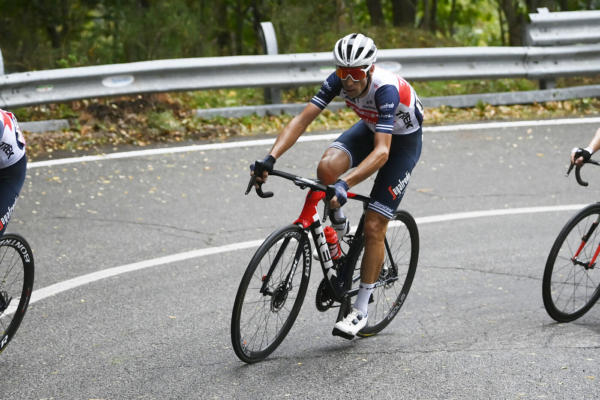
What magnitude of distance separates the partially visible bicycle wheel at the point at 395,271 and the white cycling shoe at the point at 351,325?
30 cm

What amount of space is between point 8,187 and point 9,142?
0.29 meters

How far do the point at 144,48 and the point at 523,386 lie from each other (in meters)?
8.93

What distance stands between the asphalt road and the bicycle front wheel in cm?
→ 12

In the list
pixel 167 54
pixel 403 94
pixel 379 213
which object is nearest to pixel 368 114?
pixel 403 94

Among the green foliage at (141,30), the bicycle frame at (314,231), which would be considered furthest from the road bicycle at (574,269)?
the green foliage at (141,30)

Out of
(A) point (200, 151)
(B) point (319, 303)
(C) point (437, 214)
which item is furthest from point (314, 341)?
(A) point (200, 151)

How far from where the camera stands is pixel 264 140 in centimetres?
980

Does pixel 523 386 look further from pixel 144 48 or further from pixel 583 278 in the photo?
pixel 144 48

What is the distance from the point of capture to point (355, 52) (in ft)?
15.5

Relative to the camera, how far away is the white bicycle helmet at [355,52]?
4.72m

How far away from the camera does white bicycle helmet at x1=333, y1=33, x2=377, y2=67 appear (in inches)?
186

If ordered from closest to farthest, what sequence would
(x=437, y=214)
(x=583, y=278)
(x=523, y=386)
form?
(x=523, y=386)
(x=583, y=278)
(x=437, y=214)

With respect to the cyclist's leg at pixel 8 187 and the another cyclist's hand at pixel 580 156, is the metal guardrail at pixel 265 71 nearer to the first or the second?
the cyclist's leg at pixel 8 187

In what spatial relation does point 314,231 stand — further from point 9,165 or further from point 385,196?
point 9,165
